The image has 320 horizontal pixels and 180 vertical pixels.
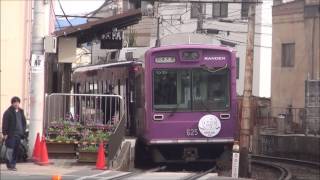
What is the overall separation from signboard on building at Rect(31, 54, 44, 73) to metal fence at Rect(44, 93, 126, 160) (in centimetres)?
116

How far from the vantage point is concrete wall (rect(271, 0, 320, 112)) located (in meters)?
38.5

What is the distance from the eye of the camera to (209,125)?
17281 millimetres

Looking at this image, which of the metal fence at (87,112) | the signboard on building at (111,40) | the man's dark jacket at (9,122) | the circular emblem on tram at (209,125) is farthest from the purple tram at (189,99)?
the signboard on building at (111,40)

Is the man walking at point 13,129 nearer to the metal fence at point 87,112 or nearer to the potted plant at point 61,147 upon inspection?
the potted plant at point 61,147

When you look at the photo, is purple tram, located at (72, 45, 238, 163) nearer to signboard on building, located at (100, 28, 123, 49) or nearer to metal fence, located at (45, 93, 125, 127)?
metal fence, located at (45, 93, 125, 127)

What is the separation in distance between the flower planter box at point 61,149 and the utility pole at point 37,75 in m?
0.44

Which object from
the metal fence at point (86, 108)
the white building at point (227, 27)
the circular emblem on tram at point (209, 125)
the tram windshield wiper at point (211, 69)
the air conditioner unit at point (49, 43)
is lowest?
the circular emblem on tram at point (209, 125)

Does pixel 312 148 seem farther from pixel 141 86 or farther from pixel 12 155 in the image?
pixel 12 155

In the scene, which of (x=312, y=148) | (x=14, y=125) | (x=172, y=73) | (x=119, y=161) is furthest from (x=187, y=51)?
(x=312, y=148)

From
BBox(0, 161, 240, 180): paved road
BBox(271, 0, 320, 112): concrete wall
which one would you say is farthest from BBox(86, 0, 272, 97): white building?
BBox(0, 161, 240, 180): paved road

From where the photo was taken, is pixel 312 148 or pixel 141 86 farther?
pixel 312 148

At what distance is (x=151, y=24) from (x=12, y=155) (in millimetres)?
43155

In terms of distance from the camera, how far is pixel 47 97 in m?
16.8

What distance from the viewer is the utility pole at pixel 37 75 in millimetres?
15672
